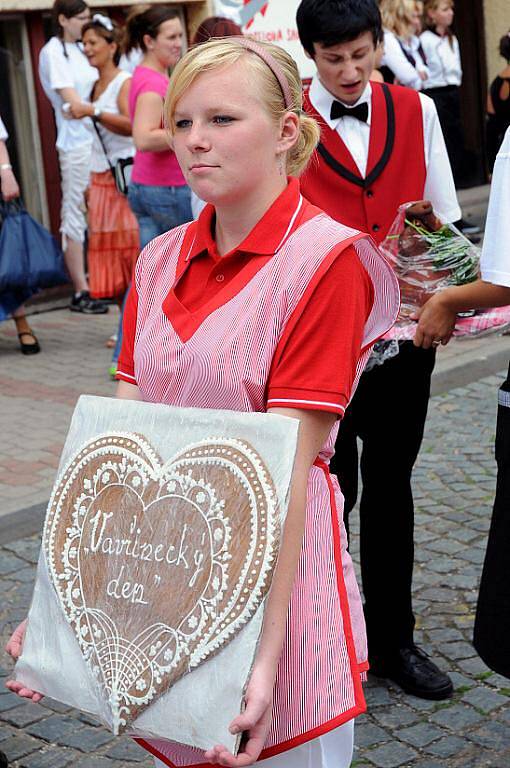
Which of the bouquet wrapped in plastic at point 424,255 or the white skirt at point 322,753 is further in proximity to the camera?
the bouquet wrapped in plastic at point 424,255

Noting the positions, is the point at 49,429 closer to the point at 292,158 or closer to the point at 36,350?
the point at 36,350

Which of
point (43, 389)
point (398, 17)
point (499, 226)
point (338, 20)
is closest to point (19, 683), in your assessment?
point (499, 226)

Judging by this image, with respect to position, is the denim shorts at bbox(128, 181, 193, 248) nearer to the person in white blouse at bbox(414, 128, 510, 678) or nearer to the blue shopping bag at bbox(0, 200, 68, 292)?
the blue shopping bag at bbox(0, 200, 68, 292)

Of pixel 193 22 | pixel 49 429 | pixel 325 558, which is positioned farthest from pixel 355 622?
pixel 193 22

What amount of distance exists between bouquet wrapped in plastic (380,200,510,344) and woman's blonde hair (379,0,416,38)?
6764mm

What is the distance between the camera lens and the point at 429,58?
11305 mm

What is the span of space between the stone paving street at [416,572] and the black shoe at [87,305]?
1014 millimetres

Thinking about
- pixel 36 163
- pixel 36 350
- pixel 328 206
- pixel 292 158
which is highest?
pixel 292 158

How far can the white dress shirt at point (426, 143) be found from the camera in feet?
11.5

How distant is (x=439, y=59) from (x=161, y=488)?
32.5ft

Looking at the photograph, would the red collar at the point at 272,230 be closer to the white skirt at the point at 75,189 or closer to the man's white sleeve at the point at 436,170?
the man's white sleeve at the point at 436,170

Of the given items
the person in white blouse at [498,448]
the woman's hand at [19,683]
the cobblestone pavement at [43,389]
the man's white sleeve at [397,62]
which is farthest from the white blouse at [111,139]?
the woman's hand at [19,683]

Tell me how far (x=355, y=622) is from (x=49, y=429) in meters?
4.37

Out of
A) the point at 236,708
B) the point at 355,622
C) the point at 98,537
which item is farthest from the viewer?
the point at 355,622
